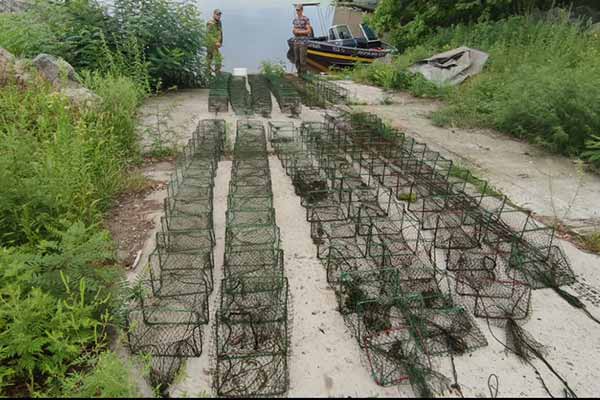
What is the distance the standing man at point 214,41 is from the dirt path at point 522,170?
5.30 metres

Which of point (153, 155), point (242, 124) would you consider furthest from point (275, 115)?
point (153, 155)

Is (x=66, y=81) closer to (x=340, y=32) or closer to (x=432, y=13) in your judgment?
(x=432, y=13)

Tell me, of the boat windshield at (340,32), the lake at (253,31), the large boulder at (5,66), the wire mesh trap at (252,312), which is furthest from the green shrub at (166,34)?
the boat windshield at (340,32)

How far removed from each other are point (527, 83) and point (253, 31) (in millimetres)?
22675

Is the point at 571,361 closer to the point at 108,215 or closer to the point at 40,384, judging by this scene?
the point at 40,384

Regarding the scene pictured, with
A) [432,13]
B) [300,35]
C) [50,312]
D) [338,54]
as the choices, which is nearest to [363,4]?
[338,54]

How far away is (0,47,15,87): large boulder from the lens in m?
5.42

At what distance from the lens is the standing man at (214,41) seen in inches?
412

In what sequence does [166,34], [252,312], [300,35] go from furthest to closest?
1. [300,35]
2. [166,34]
3. [252,312]

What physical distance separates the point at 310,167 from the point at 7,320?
341 cm

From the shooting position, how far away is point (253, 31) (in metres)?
25.8

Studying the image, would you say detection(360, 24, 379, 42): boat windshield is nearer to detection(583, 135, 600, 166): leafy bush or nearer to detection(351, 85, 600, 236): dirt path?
detection(351, 85, 600, 236): dirt path

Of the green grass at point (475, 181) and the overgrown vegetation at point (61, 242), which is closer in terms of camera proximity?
the overgrown vegetation at point (61, 242)

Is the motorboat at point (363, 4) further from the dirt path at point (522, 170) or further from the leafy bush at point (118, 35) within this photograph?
the dirt path at point (522, 170)
